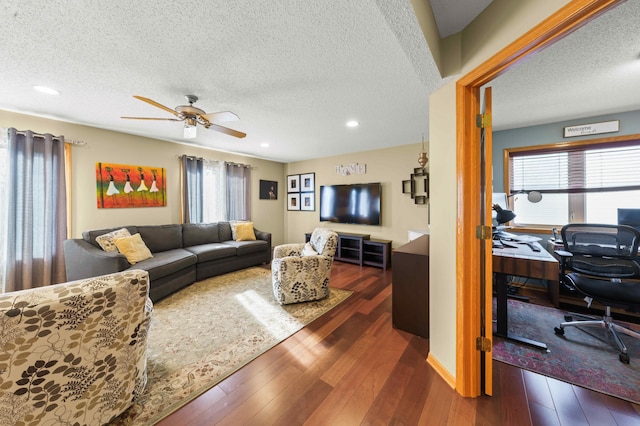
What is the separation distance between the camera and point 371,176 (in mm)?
4703

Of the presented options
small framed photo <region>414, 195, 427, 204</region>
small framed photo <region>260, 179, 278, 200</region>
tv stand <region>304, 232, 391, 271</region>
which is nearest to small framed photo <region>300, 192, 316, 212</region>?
small framed photo <region>260, 179, 278, 200</region>

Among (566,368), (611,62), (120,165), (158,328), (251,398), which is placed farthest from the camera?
(120,165)

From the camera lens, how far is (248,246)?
13.6 feet

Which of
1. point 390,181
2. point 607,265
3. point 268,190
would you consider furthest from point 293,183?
point 607,265

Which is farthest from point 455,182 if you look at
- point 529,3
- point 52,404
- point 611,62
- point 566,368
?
point 52,404

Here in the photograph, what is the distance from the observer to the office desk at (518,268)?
170 centimetres

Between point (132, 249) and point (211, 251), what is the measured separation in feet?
3.30

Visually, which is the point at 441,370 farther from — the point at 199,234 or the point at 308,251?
the point at 199,234

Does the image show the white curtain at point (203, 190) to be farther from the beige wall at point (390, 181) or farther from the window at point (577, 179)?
the window at point (577, 179)

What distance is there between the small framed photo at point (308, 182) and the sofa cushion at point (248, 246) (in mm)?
1923

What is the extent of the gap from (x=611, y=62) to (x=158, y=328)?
4620 millimetres

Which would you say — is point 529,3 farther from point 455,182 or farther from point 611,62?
point 611,62

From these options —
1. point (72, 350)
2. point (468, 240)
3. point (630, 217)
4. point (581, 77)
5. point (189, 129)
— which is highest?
point (581, 77)

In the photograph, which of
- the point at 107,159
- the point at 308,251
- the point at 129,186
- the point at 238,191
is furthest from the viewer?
the point at 238,191
